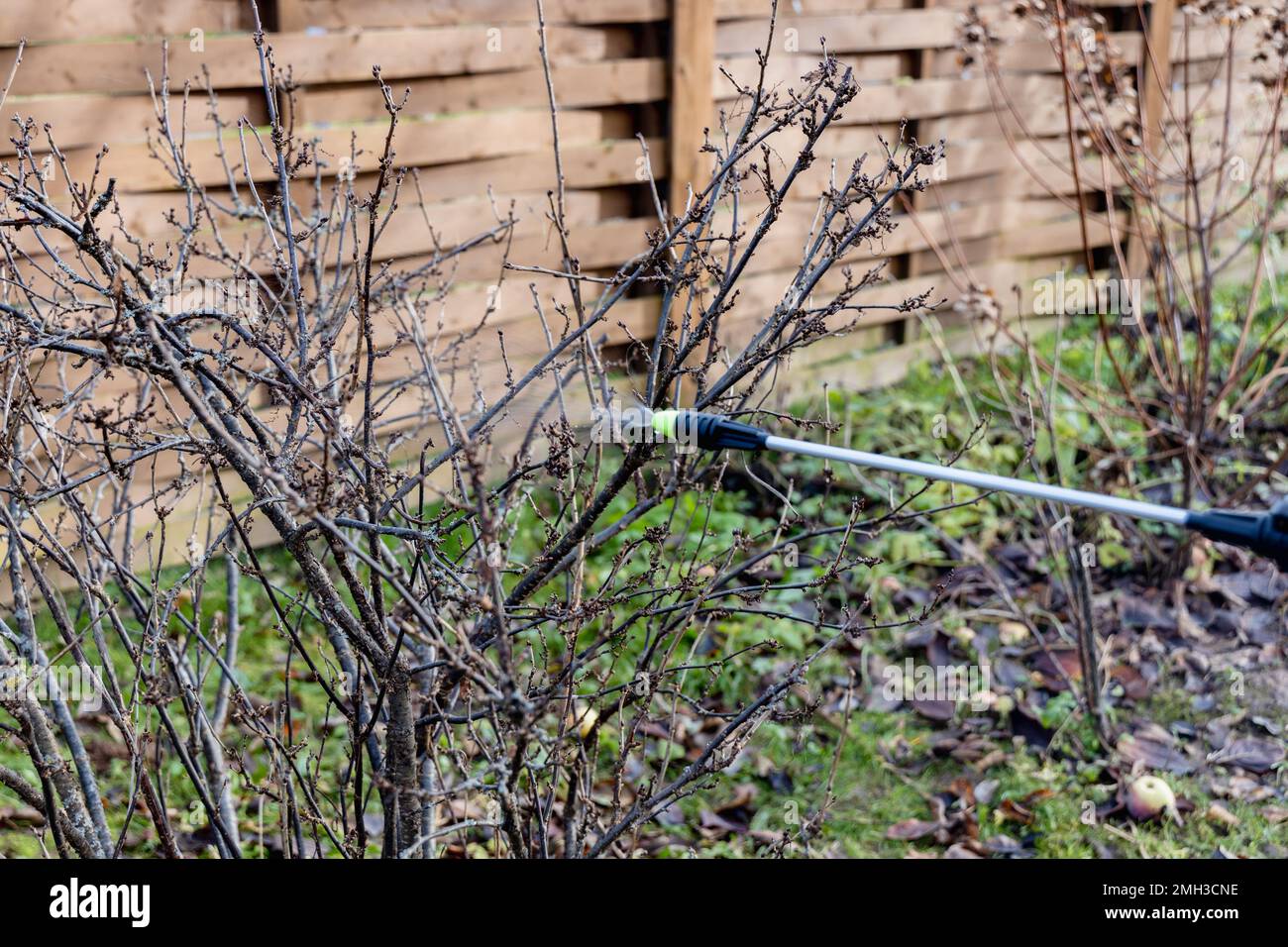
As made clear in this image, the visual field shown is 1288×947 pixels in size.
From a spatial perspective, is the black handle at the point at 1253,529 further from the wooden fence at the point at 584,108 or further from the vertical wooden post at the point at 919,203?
the vertical wooden post at the point at 919,203

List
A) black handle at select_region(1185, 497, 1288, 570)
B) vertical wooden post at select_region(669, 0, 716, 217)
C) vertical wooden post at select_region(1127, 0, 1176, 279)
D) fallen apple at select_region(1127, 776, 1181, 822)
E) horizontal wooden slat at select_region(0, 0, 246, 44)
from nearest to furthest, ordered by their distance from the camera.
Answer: black handle at select_region(1185, 497, 1288, 570)
fallen apple at select_region(1127, 776, 1181, 822)
horizontal wooden slat at select_region(0, 0, 246, 44)
vertical wooden post at select_region(669, 0, 716, 217)
vertical wooden post at select_region(1127, 0, 1176, 279)

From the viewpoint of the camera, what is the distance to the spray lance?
147 centimetres

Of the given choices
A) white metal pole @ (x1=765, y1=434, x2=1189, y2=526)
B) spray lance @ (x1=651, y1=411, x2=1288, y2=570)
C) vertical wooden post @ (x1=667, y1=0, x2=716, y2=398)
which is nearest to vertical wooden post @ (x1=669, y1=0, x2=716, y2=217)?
vertical wooden post @ (x1=667, y1=0, x2=716, y2=398)

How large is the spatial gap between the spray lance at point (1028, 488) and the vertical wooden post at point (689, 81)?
11.3 ft

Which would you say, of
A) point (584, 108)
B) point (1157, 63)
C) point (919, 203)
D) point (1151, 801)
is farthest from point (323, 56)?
point (1157, 63)

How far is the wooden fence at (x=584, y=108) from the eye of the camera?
395 centimetres

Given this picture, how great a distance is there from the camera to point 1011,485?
1532mm

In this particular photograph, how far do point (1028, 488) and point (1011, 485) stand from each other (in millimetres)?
22

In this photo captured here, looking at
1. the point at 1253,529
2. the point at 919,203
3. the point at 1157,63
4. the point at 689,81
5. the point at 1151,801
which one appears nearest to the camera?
the point at 1253,529

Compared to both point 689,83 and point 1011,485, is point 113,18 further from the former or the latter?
point 1011,485

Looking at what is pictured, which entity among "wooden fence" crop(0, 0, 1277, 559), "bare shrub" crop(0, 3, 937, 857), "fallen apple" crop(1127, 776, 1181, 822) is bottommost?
"fallen apple" crop(1127, 776, 1181, 822)

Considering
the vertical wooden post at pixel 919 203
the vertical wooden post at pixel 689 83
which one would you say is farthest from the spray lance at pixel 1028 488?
the vertical wooden post at pixel 919 203

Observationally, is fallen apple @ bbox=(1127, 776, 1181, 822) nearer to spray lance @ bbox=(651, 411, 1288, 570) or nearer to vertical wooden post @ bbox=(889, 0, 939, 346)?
spray lance @ bbox=(651, 411, 1288, 570)
